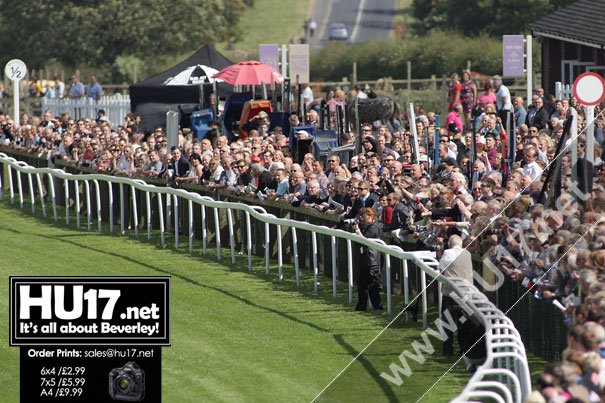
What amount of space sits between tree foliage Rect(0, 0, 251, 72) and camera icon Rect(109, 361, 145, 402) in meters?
51.5

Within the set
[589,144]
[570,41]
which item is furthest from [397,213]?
[570,41]

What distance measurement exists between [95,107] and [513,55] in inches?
549

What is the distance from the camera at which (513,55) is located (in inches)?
1032

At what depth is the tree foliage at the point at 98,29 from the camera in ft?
201

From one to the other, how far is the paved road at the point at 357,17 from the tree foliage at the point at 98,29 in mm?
12805

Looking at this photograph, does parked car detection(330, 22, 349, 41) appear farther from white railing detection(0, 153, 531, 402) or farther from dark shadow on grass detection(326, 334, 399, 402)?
dark shadow on grass detection(326, 334, 399, 402)

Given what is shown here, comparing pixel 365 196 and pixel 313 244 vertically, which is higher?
pixel 365 196

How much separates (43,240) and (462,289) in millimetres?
13845

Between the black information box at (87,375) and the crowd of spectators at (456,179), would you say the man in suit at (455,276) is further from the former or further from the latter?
the black information box at (87,375)

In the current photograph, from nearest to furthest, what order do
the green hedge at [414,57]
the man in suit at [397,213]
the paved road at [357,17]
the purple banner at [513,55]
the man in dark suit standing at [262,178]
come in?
the man in suit at [397,213]
the man in dark suit standing at [262,178]
the purple banner at [513,55]
the green hedge at [414,57]
the paved road at [357,17]

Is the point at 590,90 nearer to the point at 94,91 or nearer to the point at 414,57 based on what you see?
the point at 94,91

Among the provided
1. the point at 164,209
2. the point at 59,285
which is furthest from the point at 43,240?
the point at 59,285

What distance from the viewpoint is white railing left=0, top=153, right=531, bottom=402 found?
25.3ft

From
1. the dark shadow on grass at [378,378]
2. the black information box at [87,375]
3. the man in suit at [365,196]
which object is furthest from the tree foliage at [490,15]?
the dark shadow on grass at [378,378]
